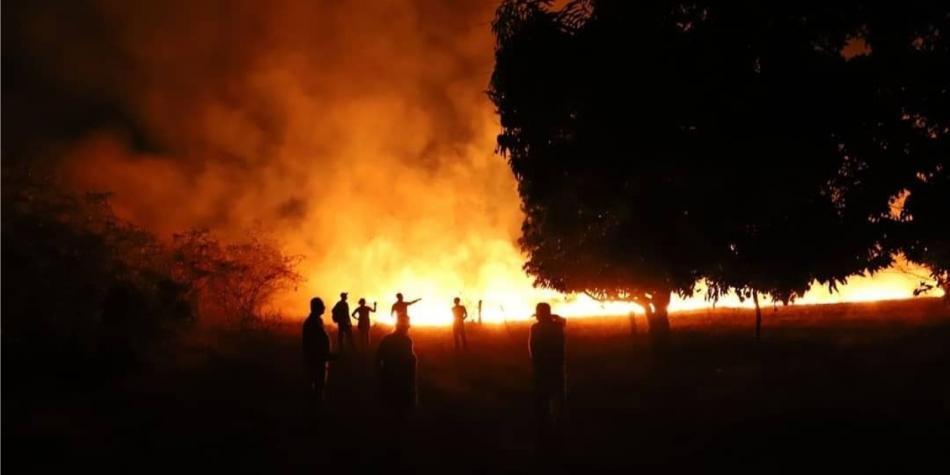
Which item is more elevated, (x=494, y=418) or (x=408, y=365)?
(x=408, y=365)

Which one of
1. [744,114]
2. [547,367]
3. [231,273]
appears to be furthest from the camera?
[231,273]

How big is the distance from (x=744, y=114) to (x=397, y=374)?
18.5 feet

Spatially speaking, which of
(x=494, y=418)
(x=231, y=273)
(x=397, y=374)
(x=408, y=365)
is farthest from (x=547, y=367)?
(x=231, y=273)

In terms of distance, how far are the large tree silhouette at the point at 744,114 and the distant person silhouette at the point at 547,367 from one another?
2.13 meters

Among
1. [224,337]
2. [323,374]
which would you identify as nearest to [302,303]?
[224,337]

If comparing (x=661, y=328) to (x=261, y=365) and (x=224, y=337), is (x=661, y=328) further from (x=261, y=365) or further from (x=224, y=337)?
(x=224, y=337)

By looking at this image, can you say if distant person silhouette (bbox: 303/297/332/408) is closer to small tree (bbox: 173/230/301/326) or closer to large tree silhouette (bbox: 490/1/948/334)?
large tree silhouette (bbox: 490/1/948/334)

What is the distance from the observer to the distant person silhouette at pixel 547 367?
29.9ft

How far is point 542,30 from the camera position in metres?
9.15

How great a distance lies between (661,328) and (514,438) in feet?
48.5

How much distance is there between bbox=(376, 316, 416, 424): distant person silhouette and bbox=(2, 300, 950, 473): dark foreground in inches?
18.7

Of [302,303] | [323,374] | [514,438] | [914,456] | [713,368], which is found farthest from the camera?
[302,303]

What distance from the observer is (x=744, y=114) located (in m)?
8.42

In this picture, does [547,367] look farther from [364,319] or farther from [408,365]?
[364,319]
